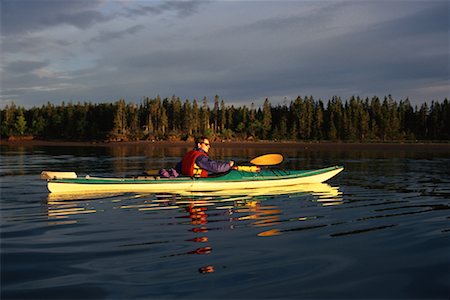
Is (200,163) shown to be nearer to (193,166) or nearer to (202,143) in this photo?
(193,166)

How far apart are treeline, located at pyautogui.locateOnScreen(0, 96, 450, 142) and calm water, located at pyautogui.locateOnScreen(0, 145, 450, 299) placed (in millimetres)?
80392

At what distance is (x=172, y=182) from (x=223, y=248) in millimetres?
7386

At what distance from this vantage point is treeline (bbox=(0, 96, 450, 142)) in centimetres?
9412

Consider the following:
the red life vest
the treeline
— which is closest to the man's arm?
the red life vest

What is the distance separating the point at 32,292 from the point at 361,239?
211 inches

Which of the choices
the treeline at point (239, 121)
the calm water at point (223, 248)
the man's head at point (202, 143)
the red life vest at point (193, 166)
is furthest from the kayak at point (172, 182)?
the treeline at point (239, 121)

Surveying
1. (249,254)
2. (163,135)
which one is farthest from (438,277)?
(163,135)

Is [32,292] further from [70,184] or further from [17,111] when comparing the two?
[17,111]

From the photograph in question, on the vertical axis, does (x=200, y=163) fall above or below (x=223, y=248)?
above

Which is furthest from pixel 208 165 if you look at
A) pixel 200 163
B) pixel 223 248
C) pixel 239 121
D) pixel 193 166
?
pixel 239 121

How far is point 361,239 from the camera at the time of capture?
311 inches

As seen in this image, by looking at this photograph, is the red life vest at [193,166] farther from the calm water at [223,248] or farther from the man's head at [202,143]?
the calm water at [223,248]

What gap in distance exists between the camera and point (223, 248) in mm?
7191

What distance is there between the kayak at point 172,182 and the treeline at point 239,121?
75626mm
